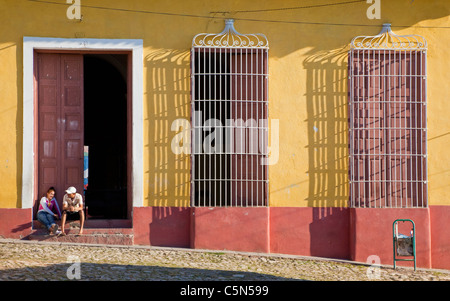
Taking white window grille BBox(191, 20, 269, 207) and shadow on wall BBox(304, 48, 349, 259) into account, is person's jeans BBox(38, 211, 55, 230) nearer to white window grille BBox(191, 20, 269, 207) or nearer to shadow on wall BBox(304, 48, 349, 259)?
white window grille BBox(191, 20, 269, 207)

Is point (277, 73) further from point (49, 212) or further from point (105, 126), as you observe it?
point (105, 126)

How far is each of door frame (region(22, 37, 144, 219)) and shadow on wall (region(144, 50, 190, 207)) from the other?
0.42 feet

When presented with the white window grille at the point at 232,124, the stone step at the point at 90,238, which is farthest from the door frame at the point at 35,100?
the white window grille at the point at 232,124

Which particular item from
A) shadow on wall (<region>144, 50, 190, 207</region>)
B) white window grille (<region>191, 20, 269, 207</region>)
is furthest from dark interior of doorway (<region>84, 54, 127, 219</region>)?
white window grille (<region>191, 20, 269, 207</region>)

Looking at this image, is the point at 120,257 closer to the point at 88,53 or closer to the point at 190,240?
the point at 190,240

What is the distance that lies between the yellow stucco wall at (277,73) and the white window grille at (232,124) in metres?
0.17

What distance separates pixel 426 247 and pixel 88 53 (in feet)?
20.8

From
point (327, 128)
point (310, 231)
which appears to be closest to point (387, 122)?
point (327, 128)

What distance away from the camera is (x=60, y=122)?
10.9 meters

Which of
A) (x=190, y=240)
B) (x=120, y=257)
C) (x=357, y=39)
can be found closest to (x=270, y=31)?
(x=357, y=39)

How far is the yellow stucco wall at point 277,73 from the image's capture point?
1054 cm

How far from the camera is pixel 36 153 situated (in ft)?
35.2
